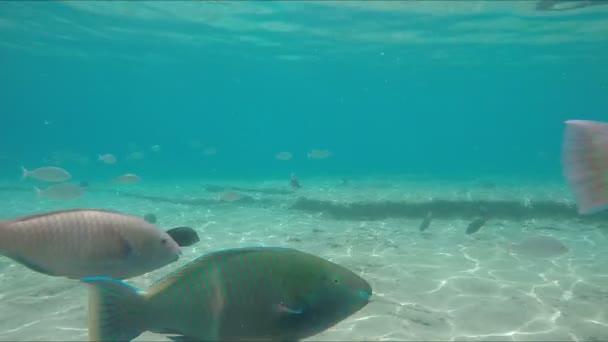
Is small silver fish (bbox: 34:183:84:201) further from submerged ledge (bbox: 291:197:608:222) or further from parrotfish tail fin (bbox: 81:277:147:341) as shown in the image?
parrotfish tail fin (bbox: 81:277:147:341)

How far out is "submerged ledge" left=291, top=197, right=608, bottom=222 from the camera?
601 inches

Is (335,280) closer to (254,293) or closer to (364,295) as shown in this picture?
(364,295)

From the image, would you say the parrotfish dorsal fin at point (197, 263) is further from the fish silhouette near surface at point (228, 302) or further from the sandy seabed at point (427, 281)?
the sandy seabed at point (427, 281)

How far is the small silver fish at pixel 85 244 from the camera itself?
2.64 m

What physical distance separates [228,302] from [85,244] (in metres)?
1.54

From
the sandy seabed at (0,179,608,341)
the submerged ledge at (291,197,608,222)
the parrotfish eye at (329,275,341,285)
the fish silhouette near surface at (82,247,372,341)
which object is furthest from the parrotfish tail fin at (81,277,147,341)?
the submerged ledge at (291,197,608,222)

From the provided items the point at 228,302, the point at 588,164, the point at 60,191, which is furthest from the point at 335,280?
the point at 60,191

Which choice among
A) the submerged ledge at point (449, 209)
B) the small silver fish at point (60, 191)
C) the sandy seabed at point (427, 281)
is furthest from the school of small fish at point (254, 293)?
the submerged ledge at point (449, 209)

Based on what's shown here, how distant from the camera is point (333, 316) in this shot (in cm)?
192

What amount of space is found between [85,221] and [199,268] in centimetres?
143

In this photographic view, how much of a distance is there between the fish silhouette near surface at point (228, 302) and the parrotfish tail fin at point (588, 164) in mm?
1241

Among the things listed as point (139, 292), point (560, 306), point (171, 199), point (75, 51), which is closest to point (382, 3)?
point (171, 199)

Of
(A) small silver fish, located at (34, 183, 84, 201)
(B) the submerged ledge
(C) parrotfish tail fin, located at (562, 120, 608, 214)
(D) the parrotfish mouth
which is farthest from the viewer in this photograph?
(B) the submerged ledge

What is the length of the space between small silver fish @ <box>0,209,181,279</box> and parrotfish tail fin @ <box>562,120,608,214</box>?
266 centimetres
